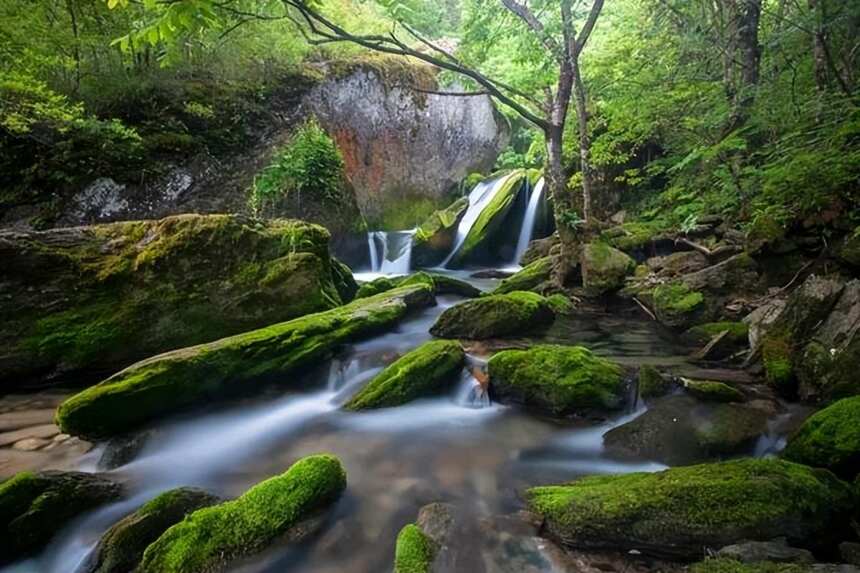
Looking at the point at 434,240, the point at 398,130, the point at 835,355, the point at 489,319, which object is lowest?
the point at 835,355

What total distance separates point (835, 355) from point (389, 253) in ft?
33.9

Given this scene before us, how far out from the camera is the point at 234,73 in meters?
11.5

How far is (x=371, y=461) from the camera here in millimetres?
4086

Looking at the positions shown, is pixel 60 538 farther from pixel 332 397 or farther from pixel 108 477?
pixel 332 397

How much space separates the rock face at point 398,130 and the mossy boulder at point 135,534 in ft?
39.1

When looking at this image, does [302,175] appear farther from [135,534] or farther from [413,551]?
[413,551]

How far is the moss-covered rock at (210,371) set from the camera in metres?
4.14

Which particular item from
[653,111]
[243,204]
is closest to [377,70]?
[243,204]

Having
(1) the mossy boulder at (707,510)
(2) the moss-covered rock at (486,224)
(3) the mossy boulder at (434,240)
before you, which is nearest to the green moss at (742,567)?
(1) the mossy boulder at (707,510)

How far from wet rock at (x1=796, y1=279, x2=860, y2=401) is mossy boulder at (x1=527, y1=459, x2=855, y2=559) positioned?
1634 millimetres

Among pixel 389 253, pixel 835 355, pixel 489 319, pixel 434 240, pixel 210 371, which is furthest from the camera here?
pixel 434 240

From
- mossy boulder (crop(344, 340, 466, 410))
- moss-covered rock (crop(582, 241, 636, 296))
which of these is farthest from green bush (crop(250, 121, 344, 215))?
mossy boulder (crop(344, 340, 466, 410))

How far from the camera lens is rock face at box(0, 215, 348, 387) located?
5453 mm

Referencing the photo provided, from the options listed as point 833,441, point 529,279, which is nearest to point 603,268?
point 529,279
